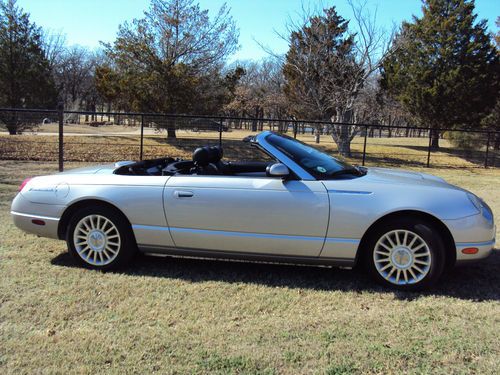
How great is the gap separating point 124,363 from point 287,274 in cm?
199

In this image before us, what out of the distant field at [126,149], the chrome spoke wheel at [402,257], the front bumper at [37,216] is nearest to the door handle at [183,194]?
the front bumper at [37,216]

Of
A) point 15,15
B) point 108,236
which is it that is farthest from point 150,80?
point 108,236

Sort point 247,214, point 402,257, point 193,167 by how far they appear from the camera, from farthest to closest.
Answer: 1. point 193,167
2. point 247,214
3. point 402,257

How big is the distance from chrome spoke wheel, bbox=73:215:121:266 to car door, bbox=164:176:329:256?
0.63m

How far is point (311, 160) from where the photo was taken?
422 cm

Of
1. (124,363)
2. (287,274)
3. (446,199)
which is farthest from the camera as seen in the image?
(287,274)

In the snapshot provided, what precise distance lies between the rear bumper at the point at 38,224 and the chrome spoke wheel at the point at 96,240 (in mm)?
265

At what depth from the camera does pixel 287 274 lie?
4.29 metres

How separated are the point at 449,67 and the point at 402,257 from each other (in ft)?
78.4

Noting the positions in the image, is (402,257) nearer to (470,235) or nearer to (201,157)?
(470,235)

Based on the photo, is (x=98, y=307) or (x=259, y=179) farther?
(x=259, y=179)

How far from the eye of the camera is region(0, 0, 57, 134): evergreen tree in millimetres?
21812

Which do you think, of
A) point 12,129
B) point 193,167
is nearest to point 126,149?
point 12,129

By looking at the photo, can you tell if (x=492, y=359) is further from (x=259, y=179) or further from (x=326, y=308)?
(x=259, y=179)
